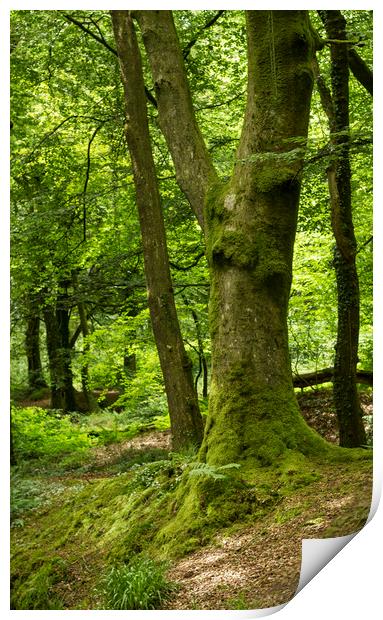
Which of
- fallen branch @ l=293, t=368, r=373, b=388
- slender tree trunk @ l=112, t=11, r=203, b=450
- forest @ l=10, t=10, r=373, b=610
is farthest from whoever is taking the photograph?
fallen branch @ l=293, t=368, r=373, b=388

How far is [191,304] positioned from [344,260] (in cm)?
300

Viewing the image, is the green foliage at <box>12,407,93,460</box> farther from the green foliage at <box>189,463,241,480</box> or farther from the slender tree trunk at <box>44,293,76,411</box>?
the green foliage at <box>189,463,241,480</box>

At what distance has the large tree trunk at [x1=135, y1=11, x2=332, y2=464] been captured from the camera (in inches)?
146

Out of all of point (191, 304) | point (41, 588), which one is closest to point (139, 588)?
point (41, 588)

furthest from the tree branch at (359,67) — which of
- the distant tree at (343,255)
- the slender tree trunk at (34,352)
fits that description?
the slender tree trunk at (34,352)

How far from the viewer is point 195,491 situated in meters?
3.58

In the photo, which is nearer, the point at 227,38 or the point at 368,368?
the point at 227,38

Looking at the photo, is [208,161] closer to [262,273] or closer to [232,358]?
[262,273]

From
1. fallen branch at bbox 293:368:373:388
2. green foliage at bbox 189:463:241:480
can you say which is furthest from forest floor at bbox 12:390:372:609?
fallen branch at bbox 293:368:373:388

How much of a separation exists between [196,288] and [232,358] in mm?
3764

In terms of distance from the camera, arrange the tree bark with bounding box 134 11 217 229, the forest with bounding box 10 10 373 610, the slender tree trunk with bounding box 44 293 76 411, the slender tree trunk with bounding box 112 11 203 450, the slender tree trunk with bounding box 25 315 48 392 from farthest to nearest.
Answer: the slender tree trunk with bounding box 44 293 76 411 → the slender tree trunk with bounding box 25 315 48 392 → the slender tree trunk with bounding box 112 11 203 450 → the tree bark with bounding box 134 11 217 229 → the forest with bounding box 10 10 373 610

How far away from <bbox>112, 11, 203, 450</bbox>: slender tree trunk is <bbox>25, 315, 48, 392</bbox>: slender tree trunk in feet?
9.57
